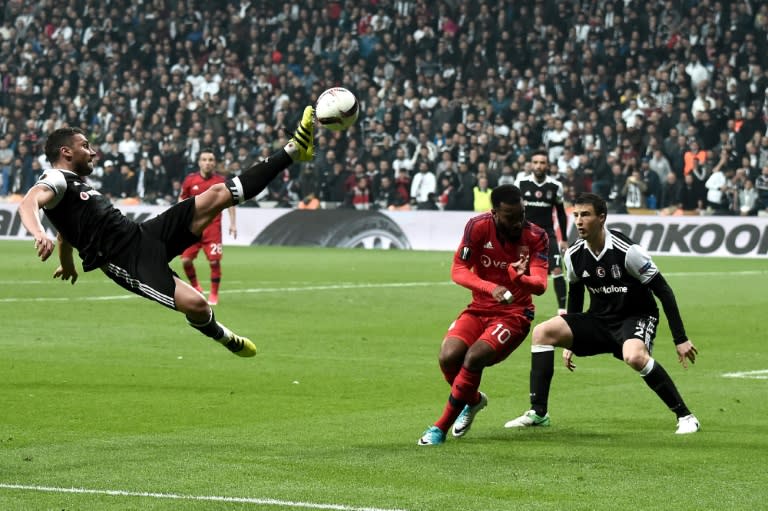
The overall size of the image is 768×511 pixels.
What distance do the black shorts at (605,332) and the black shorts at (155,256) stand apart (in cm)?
280

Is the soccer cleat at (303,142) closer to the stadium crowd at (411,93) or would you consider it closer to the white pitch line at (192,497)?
the white pitch line at (192,497)

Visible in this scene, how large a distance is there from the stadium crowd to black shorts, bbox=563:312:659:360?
2167 cm

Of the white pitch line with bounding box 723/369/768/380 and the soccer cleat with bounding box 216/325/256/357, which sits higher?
the soccer cleat with bounding box 216/325/256/357

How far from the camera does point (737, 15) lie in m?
34.6

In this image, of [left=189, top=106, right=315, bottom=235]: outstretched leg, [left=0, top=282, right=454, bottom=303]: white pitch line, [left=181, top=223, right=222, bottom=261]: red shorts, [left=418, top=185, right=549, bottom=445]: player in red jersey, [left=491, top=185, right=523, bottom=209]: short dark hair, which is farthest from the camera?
[left=181, top=223, right=222, bottom=261]: red shorts

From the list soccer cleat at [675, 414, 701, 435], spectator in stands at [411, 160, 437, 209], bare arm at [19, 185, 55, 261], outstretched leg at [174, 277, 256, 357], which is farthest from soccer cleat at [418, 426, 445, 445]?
spectator in stands at [411, 160, 437, 209]

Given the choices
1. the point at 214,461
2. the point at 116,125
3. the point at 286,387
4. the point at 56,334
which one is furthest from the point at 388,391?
the point at 116,125

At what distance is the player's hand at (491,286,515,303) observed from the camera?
866cm

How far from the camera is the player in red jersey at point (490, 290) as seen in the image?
8.95 metres

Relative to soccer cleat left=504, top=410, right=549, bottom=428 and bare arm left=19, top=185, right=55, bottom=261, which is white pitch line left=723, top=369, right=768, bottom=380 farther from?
bare arm left=19, top=185, right=55, bottom=261

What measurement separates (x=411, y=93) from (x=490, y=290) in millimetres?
28715

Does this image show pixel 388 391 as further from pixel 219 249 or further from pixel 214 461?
pixel 219 249

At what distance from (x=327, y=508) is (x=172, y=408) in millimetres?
3883

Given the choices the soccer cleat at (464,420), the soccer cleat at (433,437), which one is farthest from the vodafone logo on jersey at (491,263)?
the soccer cleat at (433,437)
